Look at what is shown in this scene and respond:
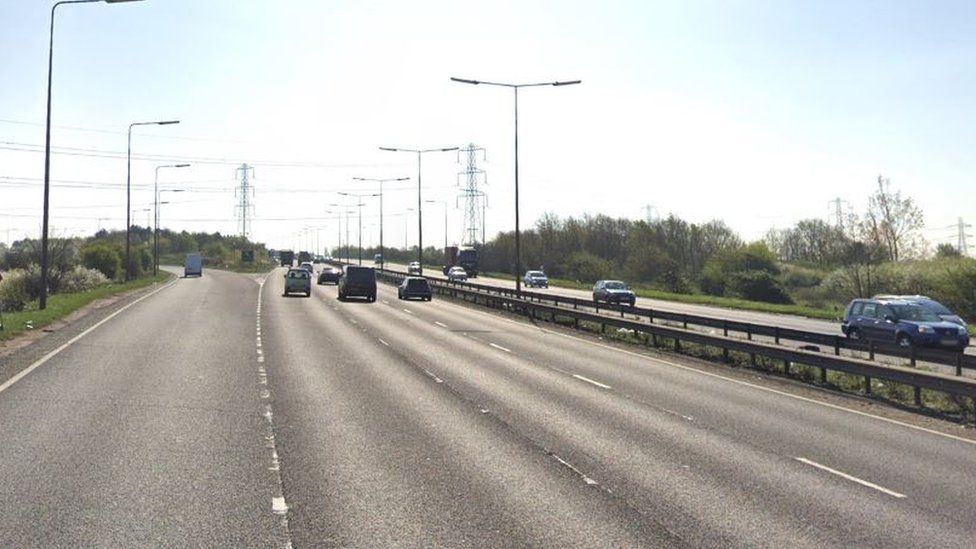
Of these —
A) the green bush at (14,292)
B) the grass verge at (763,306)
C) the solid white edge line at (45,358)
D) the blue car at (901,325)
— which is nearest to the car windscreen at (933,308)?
the blue car at (901,325)

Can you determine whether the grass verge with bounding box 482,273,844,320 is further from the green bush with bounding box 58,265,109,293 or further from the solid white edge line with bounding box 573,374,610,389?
the green bush with bounding box 58,265,109,293

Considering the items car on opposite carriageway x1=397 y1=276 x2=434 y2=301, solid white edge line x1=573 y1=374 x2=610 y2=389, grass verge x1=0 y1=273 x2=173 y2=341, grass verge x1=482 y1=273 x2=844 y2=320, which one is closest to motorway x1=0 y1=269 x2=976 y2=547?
solid white edge line x1=573 y1=374 x2=610 y2=389

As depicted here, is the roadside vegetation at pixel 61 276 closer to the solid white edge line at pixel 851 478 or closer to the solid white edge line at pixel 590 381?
the solid white edge line at pixel 590 381

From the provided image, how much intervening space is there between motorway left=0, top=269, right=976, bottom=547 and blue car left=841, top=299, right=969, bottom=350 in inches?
338

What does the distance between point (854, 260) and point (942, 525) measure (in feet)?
168

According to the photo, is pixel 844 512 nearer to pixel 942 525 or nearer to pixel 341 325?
pixel 942 525

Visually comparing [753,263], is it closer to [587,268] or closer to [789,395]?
[587,268]

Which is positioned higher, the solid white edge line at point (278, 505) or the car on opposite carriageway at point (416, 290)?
the car on opposite carriageway at point (416, 290)

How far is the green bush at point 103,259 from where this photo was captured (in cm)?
8331

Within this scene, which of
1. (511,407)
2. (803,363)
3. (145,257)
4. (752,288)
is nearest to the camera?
(511,407)

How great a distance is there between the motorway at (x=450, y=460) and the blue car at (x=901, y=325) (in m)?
8.58

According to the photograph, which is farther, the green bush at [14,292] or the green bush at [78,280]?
the green bush at [78,280]

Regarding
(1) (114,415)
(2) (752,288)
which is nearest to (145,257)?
(2) (752,288)

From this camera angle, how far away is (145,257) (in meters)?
109
